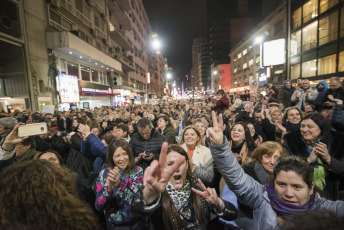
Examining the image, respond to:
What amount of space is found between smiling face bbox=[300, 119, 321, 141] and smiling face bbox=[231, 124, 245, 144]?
114 centimetres

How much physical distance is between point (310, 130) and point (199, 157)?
2033 mm

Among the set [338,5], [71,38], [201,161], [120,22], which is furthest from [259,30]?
[201,161]

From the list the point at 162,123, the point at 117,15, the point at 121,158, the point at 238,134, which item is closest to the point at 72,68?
the point at 162,123

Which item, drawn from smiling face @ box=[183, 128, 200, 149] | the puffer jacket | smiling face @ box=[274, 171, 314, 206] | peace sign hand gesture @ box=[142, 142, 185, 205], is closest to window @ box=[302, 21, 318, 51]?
smiling face @ box=[183, 128, 200, 149]

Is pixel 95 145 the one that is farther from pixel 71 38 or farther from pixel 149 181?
pixel 71 38

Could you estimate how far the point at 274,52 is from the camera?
81.0 ft

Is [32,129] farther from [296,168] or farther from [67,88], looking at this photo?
[67,88]

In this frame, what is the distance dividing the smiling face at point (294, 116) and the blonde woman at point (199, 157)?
7.19ft

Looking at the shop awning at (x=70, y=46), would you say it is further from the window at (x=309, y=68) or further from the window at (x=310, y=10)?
the window at (x=310, y=10)

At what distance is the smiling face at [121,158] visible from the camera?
266cm

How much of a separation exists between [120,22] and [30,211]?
128 feet

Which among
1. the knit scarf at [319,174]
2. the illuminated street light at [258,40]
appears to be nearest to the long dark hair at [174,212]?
the knit scarf at [319,174]

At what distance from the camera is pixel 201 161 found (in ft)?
11.7

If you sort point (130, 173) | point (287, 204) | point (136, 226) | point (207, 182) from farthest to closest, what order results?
1. point (207, 182)
2. point (130, 173)
3. point (136, 226)
4. point (287, 204)
